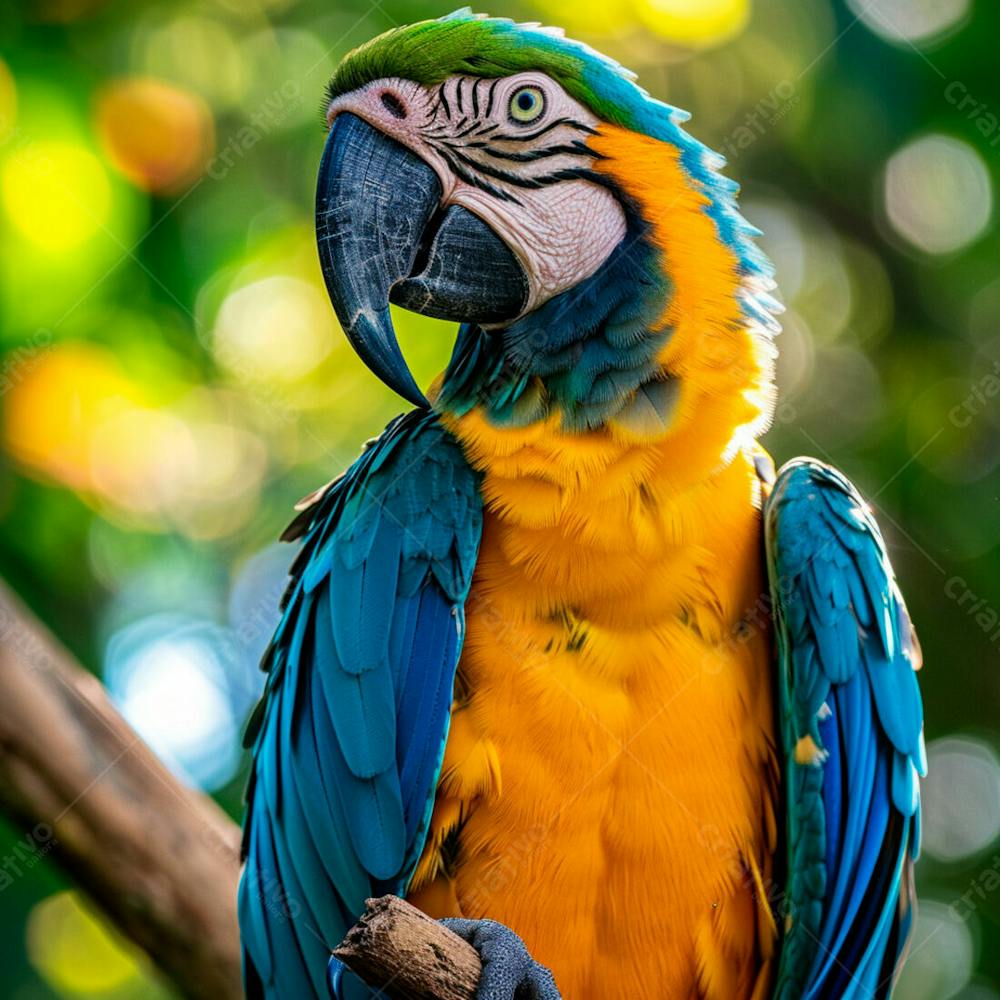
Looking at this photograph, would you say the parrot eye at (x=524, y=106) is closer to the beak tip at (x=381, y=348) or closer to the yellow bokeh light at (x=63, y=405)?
the beak tip at (x=381, y=348)

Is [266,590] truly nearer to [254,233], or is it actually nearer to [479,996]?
[254,233]

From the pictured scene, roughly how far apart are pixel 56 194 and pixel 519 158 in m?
2.23

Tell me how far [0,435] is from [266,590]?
1.18 m

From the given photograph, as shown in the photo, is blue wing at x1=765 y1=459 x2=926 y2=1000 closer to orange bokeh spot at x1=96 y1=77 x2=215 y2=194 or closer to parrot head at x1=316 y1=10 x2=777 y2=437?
parrot head at x1=316 y1=10 x2=777 y2=437

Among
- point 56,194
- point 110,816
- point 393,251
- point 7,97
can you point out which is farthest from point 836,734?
point 7,97

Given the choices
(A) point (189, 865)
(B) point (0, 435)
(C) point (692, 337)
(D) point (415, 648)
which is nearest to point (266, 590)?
(B) point (0, 435)

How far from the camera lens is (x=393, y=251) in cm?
239

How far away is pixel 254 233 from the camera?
4.66 metres

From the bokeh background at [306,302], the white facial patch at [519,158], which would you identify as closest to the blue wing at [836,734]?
the white facial patch at [519,158]

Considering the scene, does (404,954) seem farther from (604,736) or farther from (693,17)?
(693,17)

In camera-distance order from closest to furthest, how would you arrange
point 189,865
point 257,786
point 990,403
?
1. point 257,786
2. point 189,865
3. point 990,403

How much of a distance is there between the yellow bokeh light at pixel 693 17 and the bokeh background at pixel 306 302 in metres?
0.01

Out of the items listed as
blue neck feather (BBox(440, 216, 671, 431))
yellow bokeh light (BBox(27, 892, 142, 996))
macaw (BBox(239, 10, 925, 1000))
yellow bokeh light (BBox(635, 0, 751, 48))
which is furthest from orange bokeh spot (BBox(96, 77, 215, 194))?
yellow bokeh light (BBox(27, 892, 142, 996))

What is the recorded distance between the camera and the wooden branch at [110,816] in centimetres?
296
